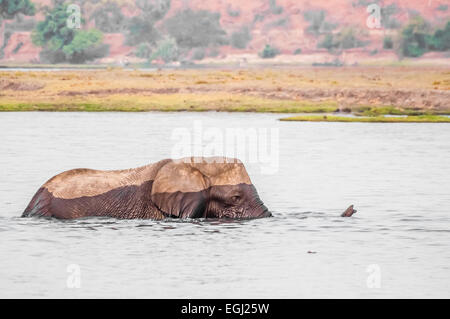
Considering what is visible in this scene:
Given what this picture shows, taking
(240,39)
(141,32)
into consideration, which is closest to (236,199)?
(240,39)

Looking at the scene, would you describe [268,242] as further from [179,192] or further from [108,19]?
[108,19]

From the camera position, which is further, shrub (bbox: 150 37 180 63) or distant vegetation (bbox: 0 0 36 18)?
shrub (bbox: 150 37 180 63)

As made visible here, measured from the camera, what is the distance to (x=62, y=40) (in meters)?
121

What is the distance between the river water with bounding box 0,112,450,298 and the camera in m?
11.7

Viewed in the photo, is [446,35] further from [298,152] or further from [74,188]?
[74,188]

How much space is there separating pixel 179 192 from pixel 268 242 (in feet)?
6.01

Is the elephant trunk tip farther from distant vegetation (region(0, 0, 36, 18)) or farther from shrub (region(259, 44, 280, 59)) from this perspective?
shrub (region(259, 44, 280, 59))

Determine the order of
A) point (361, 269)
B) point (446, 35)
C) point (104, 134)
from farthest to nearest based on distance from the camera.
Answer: point (446, 35) → point (104, 134) → point (361, 269)

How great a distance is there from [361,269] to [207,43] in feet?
410

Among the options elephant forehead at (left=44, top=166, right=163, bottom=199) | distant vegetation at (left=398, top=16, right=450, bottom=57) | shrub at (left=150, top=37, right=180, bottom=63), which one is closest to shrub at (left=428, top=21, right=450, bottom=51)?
distant vegetation at (left=398, top=16, right=450, bottom=57)

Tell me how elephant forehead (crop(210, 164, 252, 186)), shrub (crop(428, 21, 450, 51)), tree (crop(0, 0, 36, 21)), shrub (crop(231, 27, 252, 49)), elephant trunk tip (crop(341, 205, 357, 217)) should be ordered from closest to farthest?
1. elephant forehead (crop(210, 164, 252, 186))
2. elephant trunk tip (crop(341, 205, 357, 217))
3. tree (crop(0, 0, 36, 21))
4. shrub (crop(428, 21, 450, 51))
5. shrub (crop(231, 27, 252, 49))

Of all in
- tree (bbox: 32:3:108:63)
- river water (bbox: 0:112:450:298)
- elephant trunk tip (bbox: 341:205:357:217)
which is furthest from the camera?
tree (bbox: 32:3:108:63)

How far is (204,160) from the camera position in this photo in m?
15.6

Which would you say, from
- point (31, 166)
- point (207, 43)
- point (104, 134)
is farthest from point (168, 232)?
point (207, 43)
